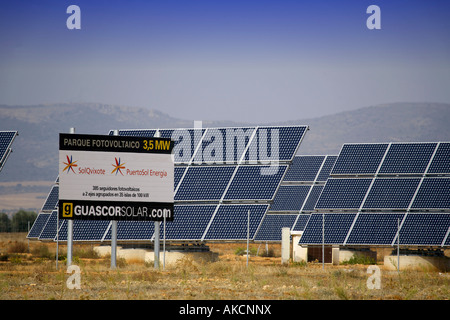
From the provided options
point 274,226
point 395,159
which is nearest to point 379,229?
point 395,159

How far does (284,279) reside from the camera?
29891mm

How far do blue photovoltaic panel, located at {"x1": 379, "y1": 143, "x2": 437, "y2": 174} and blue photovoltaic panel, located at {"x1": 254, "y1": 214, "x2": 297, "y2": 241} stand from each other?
10888 mm

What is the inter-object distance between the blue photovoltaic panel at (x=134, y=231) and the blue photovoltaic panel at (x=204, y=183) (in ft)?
7.13

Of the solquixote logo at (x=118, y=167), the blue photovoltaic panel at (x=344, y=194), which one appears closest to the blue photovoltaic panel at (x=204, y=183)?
the blue photovoltaic panel at (x=344, y=194)

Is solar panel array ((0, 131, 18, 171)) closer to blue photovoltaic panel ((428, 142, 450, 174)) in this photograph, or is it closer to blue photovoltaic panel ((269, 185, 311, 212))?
blue photovoltaic panel ((269, 185, 311, 212))

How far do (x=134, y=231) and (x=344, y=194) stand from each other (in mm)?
11364

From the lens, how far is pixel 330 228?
3872 centimetres

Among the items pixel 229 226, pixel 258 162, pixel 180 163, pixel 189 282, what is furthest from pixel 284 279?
pixel 180 163

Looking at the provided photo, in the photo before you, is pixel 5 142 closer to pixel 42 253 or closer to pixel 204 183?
pixel 204 183

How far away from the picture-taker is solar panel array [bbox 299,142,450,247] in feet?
120
